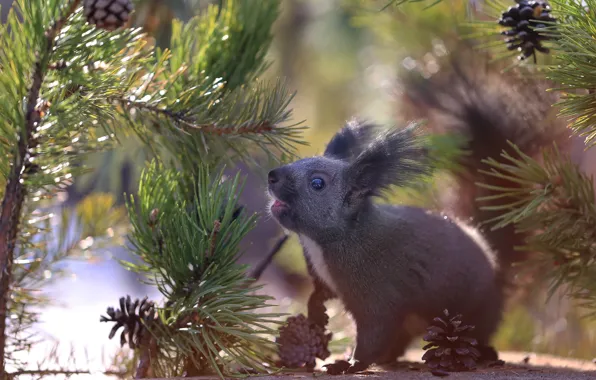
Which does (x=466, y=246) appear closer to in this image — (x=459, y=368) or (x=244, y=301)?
(x=459, y=368)

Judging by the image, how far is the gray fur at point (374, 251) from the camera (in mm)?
1162

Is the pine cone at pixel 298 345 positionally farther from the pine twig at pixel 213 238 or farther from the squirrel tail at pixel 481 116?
the squirrel tail at pixel 481 116

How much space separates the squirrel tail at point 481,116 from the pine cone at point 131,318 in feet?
2.32

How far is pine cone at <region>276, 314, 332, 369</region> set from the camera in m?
1.14

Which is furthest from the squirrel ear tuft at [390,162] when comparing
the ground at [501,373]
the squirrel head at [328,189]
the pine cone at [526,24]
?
the ground at [501,373]

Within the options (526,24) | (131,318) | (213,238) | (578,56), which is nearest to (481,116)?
(526,24)

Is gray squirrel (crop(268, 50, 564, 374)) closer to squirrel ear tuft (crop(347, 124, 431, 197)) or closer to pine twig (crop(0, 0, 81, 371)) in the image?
squirrel ear tuft (crop(347, 124, 431, 197))

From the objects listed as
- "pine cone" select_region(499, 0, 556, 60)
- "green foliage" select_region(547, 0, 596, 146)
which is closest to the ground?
"green foliage" select_region(547, 0, 596, 146)

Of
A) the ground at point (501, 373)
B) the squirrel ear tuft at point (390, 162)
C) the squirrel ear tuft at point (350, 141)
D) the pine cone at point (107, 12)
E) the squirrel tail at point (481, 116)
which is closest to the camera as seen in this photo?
the pine cone at point (107, 12)

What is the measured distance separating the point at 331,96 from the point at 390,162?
1.62 meters

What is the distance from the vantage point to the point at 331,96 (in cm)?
272

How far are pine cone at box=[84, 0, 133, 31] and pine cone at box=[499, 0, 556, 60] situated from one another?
0.60m

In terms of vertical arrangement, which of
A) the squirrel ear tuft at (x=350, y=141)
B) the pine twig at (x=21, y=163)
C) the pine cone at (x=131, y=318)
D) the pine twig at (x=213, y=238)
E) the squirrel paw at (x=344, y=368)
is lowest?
the squirrel paw at (x=344, y=368)

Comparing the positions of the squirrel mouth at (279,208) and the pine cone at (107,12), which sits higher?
the pine cone at (107,12)
